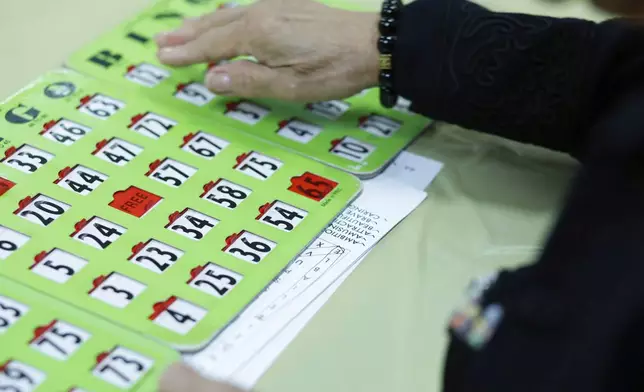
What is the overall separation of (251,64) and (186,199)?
0.53 ft

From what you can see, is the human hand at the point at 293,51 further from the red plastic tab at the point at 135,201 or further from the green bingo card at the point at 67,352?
the green bingo card at the point at 67,352

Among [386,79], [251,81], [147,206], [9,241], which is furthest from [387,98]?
[9,241]

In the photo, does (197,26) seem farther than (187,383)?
Yes

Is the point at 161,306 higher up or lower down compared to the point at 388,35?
lower down

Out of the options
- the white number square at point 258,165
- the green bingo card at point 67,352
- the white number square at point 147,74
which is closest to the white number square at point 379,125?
the white number square at point 258,165

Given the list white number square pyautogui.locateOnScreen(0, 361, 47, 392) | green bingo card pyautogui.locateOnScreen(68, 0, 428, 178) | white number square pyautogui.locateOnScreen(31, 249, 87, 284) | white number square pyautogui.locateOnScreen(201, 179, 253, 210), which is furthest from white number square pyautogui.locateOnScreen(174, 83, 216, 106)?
white number square pyautogui.locateOnScreen(0, 361, 47, 392)

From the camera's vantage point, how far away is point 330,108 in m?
0.84

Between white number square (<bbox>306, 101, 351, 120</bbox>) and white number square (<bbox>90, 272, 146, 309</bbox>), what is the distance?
0.27 meters

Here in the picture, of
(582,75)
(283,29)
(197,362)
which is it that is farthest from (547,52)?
(197,362)

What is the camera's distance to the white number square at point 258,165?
758 millimetres

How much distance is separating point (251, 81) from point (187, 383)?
34 centimetres

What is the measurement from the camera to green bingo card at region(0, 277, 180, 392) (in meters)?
0.58

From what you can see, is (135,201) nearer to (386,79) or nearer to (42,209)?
(42,209)

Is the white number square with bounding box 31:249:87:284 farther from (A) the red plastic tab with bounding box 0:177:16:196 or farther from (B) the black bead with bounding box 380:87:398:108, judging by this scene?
(B) the black bead with bounding box 380:87:398:108
